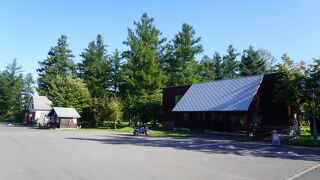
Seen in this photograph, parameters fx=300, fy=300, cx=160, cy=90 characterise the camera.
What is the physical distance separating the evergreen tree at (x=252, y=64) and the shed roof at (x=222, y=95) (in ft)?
106

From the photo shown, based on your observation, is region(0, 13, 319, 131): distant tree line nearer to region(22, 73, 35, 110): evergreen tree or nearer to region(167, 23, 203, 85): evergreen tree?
region(167, 23, 203, 85): evergreen tree

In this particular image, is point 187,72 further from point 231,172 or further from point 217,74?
point 231,172

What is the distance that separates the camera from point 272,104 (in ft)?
113

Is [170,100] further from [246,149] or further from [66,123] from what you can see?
[246,149]

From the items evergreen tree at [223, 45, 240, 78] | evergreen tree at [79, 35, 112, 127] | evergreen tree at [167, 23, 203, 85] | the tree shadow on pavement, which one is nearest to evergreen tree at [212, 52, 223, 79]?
evergreen tree at [223, 45, 240, 78]

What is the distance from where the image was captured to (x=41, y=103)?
236 ft

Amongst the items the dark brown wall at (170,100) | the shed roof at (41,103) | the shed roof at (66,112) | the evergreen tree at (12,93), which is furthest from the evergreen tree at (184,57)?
the evergreen tree at (12,93)

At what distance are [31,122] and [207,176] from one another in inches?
2479

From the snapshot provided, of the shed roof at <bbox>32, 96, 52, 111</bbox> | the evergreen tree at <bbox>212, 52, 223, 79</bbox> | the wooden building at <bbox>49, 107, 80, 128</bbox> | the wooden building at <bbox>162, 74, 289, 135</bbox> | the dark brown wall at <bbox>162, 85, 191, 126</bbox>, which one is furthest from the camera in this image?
the evergreen tree at <bbox>212, 52, 223, 79</bbox>

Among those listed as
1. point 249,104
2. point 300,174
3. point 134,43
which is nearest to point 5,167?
point 300,174

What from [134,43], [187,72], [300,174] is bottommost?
[300,174]

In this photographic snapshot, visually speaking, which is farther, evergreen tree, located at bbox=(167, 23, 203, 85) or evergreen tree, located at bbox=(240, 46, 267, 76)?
evergreen tree, located at bbox=(240, 46, 267, 76)

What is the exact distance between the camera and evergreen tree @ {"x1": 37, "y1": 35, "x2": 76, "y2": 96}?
79375 millimetres

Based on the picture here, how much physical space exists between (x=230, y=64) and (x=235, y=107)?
48.3 m
